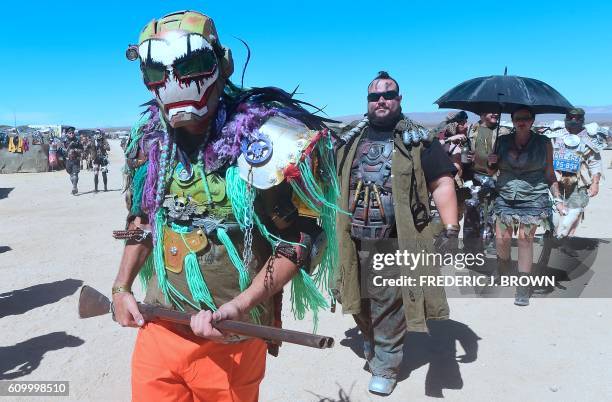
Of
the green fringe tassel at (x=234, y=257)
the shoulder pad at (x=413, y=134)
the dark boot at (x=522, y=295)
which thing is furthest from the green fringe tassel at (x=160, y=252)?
the dark boot at (x=522, y=295)

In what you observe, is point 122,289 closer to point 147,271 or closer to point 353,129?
point 147,271

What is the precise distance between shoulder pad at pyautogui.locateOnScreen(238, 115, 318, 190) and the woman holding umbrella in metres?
4.24

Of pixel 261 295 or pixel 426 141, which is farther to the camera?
pixel 426 141

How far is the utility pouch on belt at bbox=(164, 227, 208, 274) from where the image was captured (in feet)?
6.05

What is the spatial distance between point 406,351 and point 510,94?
9.05 ft

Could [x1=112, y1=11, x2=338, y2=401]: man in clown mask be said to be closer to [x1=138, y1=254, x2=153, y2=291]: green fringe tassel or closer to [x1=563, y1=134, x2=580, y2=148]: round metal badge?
[x1=138, y1=254, x2=153, y2=291]: green fringe tassel

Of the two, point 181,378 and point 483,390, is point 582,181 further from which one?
point 181,378

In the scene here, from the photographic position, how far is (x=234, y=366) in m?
1.92

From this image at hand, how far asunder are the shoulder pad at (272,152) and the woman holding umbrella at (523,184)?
424cm

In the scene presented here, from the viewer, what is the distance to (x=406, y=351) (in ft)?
14.7

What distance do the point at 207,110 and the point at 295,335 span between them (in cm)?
86

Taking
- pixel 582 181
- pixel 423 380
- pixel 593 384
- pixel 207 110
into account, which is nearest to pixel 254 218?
pixel 207 110

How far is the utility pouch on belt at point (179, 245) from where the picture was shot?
184 cm

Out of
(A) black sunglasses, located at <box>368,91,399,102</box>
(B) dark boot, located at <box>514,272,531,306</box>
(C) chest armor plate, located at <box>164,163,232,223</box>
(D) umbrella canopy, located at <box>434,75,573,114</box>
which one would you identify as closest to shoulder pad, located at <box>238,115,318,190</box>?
(C) chest armor plate, located at <box>164,163,232,223</box>
